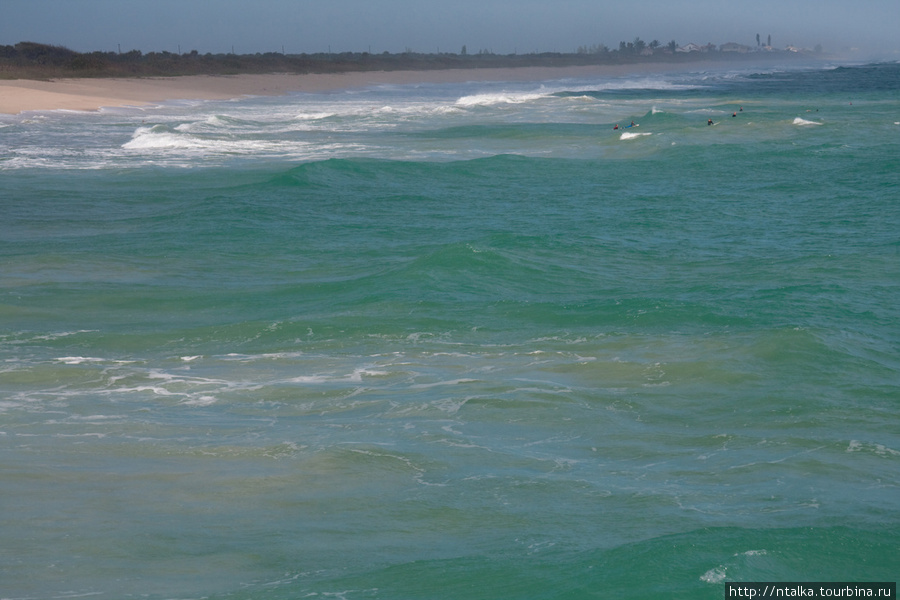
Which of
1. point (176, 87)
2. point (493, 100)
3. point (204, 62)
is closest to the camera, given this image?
point (493, 100)

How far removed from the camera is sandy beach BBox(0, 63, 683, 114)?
192 ft

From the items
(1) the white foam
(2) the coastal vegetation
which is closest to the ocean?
(1) the white foam

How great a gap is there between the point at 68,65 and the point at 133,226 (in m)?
75.6

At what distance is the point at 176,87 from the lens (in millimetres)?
78688

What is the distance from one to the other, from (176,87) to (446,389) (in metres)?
73.5

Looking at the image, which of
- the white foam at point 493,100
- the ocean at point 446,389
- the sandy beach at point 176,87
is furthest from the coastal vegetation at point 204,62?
the ocean at point 446,389

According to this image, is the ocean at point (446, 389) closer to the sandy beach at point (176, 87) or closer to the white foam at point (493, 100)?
the sandy beach at point (176, 87)

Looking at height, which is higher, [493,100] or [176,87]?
[176,87]

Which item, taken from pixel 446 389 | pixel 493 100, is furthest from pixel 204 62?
pixel 446 389

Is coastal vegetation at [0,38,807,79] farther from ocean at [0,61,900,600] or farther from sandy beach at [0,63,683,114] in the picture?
ocean at [0,61,900,600]

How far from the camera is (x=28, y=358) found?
39.8 ft

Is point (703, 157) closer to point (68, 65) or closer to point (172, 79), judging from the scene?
Result: point (172, 79)

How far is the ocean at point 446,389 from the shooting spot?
7.09 metres

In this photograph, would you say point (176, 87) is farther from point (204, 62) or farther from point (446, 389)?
point (446, 389)
